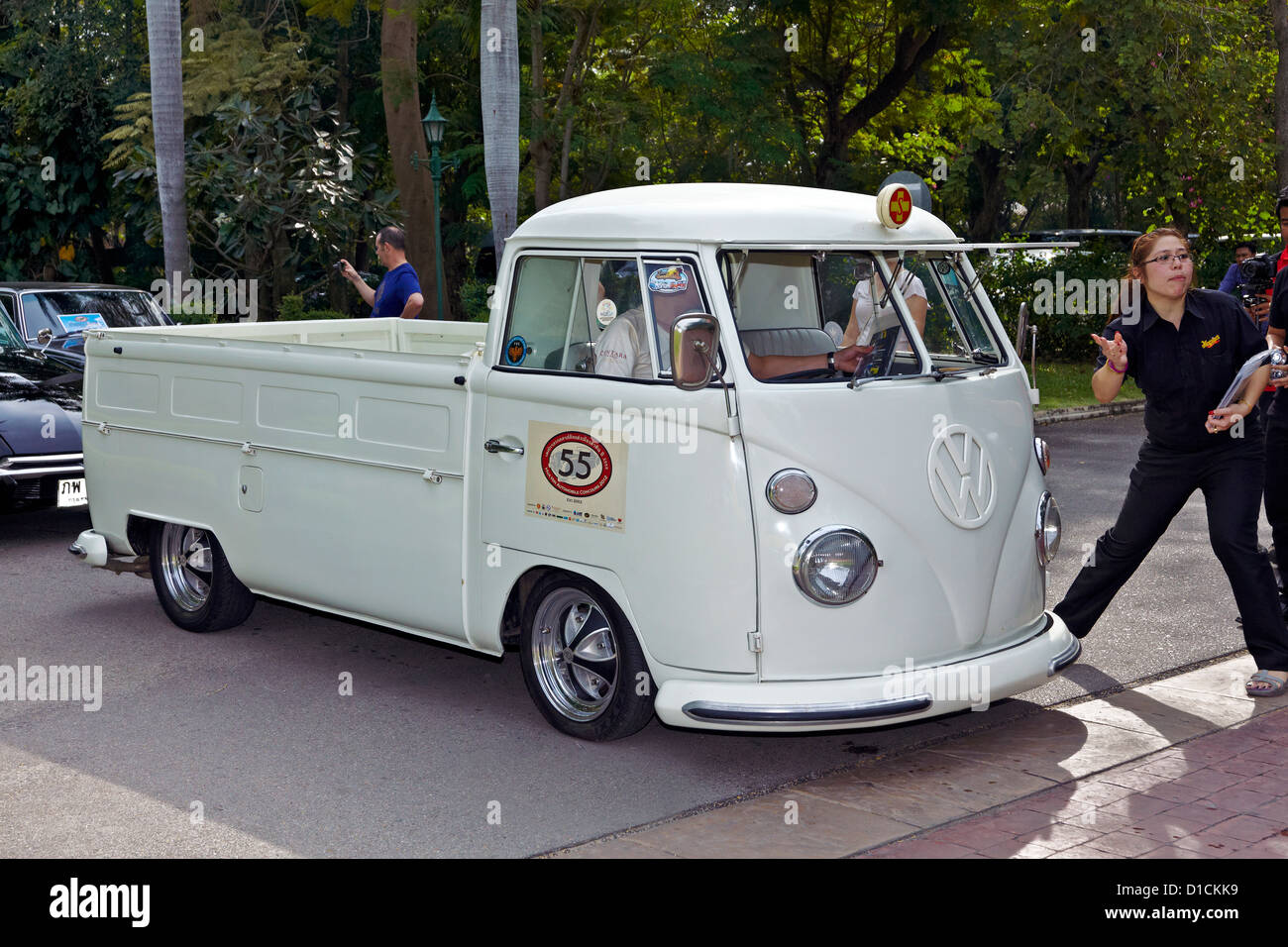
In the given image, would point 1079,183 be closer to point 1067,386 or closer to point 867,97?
point 867,97

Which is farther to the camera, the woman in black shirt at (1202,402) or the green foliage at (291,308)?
the green foliage at (291,308)

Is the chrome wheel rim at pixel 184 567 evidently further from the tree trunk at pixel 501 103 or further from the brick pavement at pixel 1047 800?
the tree trunk at pixel 501 103

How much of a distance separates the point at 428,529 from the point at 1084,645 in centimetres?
345

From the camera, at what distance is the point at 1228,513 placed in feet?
21.2

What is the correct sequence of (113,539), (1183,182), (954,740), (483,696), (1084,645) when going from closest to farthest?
(954,740) → (483,696) → (1084,645) → (113,539) → (1183,182)

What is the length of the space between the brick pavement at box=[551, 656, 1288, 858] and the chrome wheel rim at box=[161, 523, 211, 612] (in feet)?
12.0

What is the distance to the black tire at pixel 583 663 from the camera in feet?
18.7

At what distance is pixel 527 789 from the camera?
545 cm

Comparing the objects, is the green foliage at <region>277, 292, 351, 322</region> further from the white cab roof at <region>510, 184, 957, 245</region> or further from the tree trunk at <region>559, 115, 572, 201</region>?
the white cab roof at <region>510, 184, 957, 245</region>

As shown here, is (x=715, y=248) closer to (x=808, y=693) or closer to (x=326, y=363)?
(x=808, y=693)

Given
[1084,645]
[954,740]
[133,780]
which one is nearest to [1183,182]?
[1084,645]

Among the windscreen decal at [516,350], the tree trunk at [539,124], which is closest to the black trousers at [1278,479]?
the windscreen decal at [516,350]

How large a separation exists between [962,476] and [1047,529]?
67 centimetres

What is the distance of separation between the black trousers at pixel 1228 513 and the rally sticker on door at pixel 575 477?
8.72 ft
